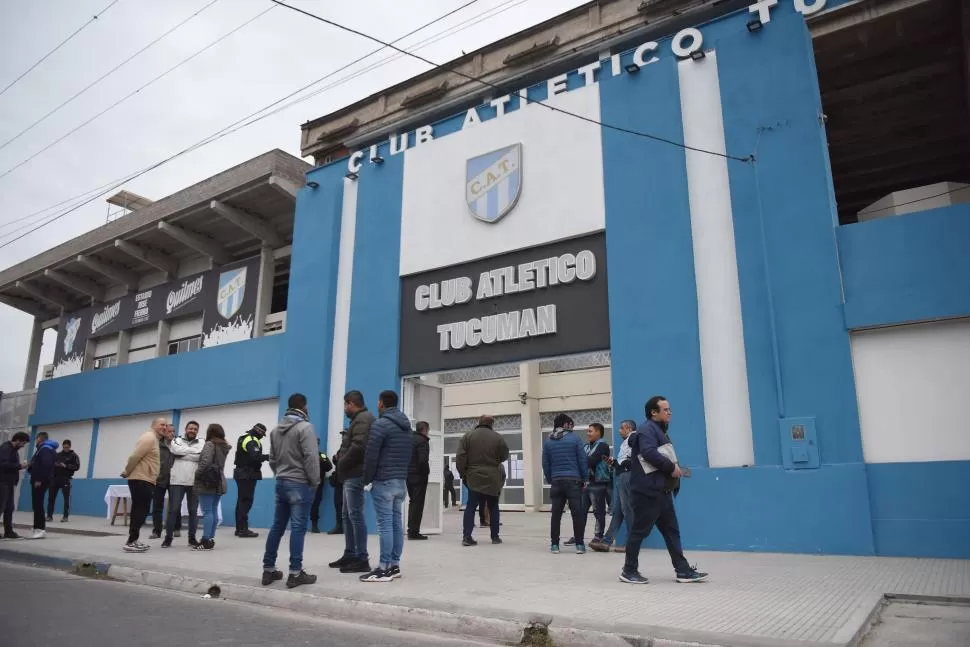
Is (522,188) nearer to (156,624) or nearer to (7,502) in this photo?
(156,624)

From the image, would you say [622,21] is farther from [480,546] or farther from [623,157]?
[480,546]

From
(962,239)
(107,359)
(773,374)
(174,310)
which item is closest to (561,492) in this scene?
(773,374)

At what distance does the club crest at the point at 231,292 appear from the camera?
61.1 ft

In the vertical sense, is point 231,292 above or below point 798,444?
above

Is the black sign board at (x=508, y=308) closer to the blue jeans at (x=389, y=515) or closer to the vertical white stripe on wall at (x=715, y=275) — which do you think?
the vertical white stripe on wall at (x=715, y=275)

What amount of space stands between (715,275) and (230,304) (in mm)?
13969

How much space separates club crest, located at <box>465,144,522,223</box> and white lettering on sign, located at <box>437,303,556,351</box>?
1.84 m

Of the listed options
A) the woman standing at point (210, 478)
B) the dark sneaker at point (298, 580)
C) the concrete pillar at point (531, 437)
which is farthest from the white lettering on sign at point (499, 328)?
the concrete pillar at point (531, 437)

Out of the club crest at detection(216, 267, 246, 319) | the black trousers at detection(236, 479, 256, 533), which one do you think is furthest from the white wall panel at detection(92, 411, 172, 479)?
the black trousers at detection(236, 479, 256, 533)

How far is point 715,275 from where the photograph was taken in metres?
9.57

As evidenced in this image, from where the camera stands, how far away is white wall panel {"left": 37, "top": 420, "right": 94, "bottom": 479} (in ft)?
65.0

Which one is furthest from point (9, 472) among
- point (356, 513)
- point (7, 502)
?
point (356, 513)

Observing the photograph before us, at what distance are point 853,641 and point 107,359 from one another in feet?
80.3

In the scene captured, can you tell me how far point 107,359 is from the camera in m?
23.1
